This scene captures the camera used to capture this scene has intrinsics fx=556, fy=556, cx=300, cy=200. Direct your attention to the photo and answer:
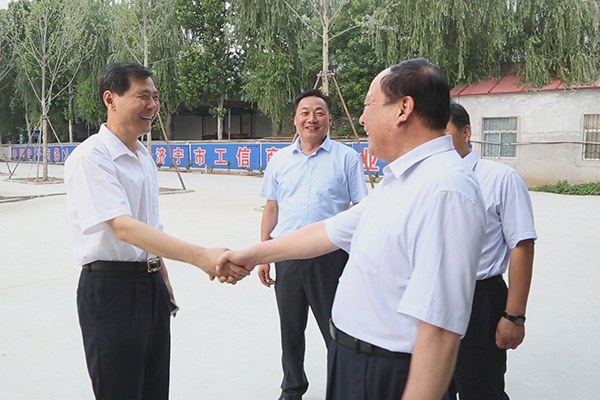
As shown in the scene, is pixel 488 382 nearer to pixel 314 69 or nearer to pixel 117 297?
pixel 117 297

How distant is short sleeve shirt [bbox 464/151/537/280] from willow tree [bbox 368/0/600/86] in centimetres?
1215

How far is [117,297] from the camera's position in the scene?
5.70 ft

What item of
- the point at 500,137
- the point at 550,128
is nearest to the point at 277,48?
the point at 500,137

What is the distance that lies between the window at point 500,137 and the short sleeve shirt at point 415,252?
13.2 m

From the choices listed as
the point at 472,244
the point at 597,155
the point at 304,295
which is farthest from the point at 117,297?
the point at 597,155

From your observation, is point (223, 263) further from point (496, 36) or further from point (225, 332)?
point (496, 36)

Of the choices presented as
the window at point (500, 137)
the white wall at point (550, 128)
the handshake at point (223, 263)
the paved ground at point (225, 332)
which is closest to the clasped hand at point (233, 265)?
the handshake at point (223, 263)

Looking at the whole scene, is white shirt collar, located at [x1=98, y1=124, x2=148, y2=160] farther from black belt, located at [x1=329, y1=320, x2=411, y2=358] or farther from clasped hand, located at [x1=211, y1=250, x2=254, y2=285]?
black belt, located at [x1=329, y1=320, x2=411, y2=358]

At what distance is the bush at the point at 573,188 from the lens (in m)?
11.6

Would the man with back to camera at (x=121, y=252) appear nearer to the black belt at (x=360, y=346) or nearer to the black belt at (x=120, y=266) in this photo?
the black belt at (x=120, y=266)

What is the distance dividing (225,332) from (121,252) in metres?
1.72

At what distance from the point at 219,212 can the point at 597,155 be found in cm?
890

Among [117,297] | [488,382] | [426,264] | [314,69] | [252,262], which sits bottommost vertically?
[488,382]

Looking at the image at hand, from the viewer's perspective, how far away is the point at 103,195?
1659 millimetres
